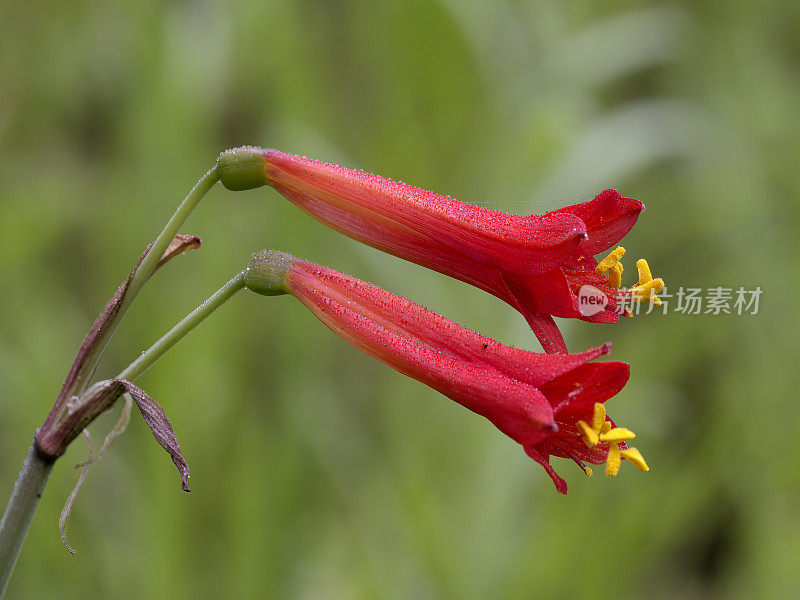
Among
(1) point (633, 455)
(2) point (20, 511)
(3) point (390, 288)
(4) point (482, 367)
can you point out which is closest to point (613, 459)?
(1) point (633, 455)

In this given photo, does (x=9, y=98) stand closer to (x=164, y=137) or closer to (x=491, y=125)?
(x=164, y=137)

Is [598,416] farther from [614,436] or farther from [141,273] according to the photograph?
[141,273]

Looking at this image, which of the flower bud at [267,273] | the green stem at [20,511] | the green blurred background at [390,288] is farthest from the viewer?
the green blurred background at [390,288]

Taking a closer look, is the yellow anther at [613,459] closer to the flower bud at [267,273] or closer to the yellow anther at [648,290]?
the yellow anther at [648,290]

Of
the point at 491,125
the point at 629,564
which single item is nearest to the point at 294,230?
the point at 491,125

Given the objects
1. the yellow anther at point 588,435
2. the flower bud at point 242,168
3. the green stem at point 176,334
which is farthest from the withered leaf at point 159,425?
the yellow anther at point 588,435

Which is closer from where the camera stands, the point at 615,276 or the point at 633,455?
the point at 633,455

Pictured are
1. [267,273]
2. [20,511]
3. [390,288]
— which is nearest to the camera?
[20,511]
